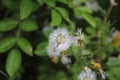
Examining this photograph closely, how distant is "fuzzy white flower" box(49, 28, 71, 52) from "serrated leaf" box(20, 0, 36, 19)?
0.22 m

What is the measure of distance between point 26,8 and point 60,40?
31cm

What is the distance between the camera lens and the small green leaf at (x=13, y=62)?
2.15m

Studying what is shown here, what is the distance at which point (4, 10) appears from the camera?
A: 9.03ft

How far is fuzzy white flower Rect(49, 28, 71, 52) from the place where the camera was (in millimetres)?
1957

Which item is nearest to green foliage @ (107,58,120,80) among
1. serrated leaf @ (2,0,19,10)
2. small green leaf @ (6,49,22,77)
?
small green leaf @ (6,49,22,77)

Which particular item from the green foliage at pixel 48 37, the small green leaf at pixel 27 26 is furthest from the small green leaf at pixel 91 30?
the small green leaf at pixel 27 26

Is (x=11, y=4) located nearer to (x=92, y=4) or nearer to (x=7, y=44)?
(x=7, y=44)

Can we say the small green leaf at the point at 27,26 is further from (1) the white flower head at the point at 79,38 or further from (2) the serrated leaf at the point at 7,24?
(1) the white flower head at the point at 79,38

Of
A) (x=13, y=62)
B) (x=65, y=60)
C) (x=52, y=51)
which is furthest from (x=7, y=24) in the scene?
(x=65, y=60)

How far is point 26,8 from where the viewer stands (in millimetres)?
2182

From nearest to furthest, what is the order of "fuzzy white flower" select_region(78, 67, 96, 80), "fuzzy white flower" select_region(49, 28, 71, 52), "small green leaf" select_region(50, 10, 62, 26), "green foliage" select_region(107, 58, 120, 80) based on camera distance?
"fuzzy white flower" select_region(78, 67, 96, 80) < "fuzzy white flower" select_region(49, 28, 71, 52) < "small green leaf" select_region(50, 10, 62, 26) < "green foliage" select_region(107, 58, 120, 80)

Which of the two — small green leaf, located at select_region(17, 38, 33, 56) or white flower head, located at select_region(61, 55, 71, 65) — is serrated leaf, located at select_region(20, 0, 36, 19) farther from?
white flower head, located at select_region(61, 55, 71, 65)

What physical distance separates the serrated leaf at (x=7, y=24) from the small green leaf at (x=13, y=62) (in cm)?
12

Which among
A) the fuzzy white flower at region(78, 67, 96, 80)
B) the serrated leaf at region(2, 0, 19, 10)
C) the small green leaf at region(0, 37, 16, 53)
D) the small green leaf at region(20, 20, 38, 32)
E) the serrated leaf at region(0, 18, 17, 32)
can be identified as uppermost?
the fuzzy white flower at region(78, 67, 96, 80)
